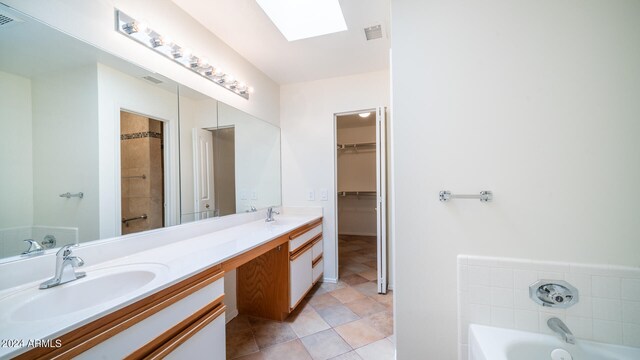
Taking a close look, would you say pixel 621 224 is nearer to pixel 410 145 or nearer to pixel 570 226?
pixel 570 226

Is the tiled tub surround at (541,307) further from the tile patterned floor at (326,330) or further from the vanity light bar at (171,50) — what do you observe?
the vanity light bar at (171,50)

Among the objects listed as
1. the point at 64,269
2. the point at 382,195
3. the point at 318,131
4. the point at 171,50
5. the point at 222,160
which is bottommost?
the point at 64,269

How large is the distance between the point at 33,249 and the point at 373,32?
2388 millimetres

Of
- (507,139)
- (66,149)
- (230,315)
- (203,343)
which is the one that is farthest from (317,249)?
(66,149)

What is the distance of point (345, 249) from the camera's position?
13.6ft

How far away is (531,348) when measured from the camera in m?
1.02

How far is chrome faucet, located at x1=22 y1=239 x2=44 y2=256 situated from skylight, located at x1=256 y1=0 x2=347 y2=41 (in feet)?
5.70

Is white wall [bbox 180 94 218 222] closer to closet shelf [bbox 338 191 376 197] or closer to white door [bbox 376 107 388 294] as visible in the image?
white door [bbox 376 107 388 294]

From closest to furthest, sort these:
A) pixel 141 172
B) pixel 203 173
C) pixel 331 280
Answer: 1. pixel 141 172
2. pixel 203 173
3. pixel 331 280

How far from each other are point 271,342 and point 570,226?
194cm

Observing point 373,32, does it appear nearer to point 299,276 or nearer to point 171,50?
point 171,50

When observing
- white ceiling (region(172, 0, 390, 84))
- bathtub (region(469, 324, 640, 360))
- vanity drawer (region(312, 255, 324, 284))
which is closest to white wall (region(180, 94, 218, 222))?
white ceiling (region(172, 0, 390, 84))

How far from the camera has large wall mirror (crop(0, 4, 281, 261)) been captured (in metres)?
0.92

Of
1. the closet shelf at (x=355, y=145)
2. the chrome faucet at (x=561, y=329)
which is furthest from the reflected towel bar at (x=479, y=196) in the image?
the closet shelf at (x=355, y=145)
